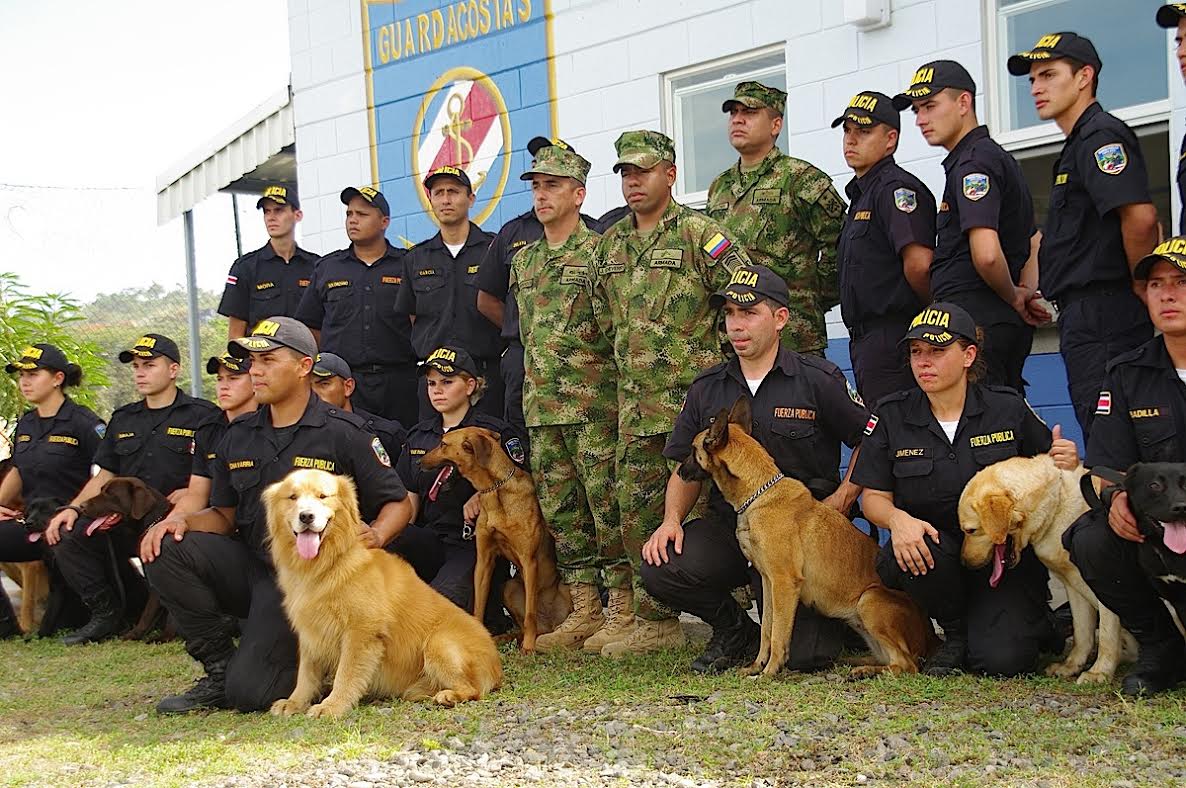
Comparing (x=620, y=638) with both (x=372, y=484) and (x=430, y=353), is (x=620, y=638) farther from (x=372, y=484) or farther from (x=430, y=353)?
(x=430, y=353)

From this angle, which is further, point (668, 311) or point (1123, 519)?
point (668, 311)

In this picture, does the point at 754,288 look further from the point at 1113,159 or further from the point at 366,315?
the point at 366,315

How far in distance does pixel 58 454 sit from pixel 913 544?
551 centimetres

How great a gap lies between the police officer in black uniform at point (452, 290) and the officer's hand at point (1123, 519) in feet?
12.2

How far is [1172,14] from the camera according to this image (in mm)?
4867

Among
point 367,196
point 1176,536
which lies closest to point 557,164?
point 367,196

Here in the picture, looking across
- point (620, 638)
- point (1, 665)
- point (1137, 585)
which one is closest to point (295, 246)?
point (1, 665)

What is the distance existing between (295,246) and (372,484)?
12.7 ft

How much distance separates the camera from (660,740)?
4.19 meters

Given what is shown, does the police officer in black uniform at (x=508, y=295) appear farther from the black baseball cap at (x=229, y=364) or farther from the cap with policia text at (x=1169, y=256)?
the cap with policia text at (x=1169, y=256)

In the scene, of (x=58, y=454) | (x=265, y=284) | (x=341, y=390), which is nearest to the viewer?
(x=341, y=390)

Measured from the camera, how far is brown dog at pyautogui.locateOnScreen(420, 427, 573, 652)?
6.24 meters

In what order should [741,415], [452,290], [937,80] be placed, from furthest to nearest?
[452,290], [937,80], [741,415]

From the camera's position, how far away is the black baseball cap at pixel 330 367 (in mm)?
6859
